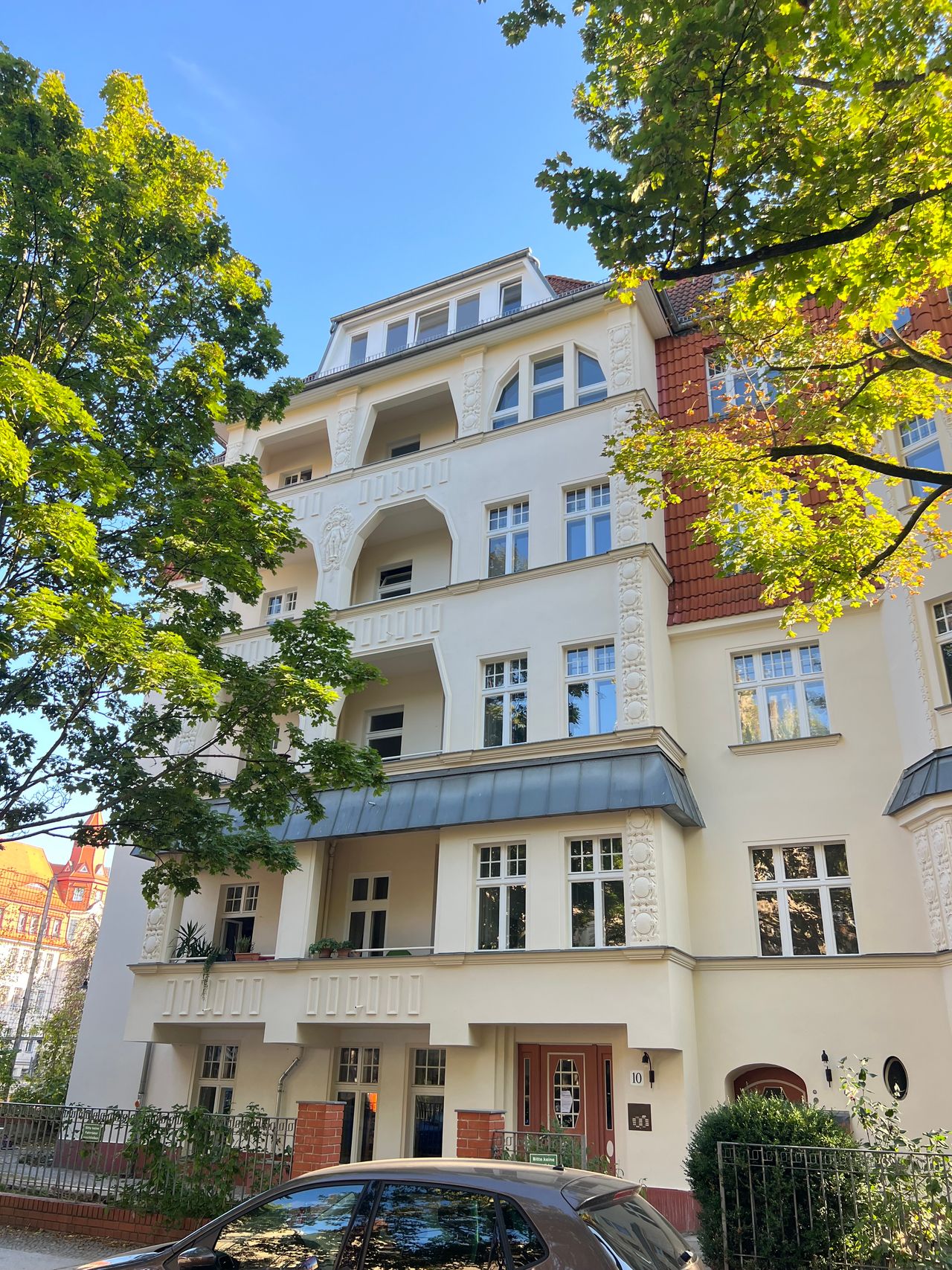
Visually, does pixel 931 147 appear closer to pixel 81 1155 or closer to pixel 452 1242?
pixel 452 1242

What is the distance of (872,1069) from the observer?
1370cm

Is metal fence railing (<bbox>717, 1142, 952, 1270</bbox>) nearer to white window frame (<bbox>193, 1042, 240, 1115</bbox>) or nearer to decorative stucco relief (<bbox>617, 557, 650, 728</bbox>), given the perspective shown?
decorative stucco relief (<bbox>617, 557, 650, 728</bbox>)

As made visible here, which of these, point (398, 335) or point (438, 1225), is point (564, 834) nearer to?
point (438, 1225)

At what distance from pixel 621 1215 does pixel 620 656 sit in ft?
40.1

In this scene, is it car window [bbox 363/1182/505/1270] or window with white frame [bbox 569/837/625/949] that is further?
window with white frame [bbox 569/837/625/949]

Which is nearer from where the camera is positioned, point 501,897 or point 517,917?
point 517,917

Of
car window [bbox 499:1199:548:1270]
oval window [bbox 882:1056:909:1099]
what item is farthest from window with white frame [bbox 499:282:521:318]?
car window [bbox 499:1199:548:1270]

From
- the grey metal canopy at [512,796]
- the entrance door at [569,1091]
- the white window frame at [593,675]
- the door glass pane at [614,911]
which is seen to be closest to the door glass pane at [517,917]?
the grey metal canopy at [512,796]

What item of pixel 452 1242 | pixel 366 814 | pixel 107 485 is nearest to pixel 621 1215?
pixel 452 1242

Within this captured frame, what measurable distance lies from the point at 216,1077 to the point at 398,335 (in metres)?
19.5

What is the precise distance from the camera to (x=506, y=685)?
1805cm

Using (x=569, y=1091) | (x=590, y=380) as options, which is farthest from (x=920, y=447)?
(x=569, y=1091)

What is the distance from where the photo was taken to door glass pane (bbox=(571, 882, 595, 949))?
49.8 feet

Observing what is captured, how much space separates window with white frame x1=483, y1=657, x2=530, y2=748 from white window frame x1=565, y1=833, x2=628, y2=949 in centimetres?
250
